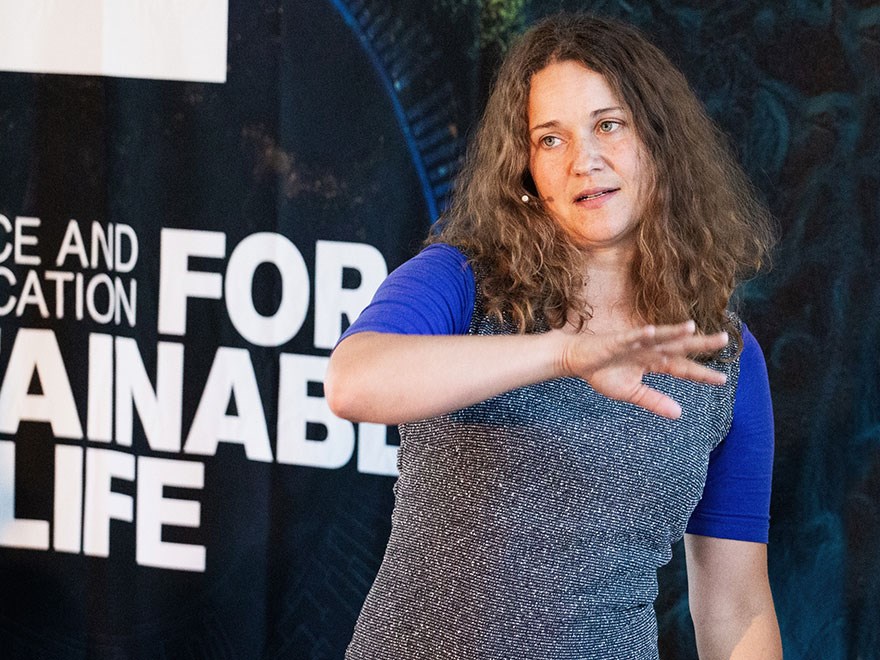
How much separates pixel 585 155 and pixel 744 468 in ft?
1.56

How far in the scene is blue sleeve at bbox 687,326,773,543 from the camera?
4.59 feet

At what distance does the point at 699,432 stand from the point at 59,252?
4.80 feet

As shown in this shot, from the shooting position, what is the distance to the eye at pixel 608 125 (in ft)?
4.40

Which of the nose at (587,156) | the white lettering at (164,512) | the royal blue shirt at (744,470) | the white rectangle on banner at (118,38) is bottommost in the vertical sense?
the white lettering at (164,512)

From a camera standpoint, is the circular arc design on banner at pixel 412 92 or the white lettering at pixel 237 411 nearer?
the circular arc design on banner at pixel 412 92

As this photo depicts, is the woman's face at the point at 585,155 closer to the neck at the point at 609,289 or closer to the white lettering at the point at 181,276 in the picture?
the neck at the point at 609,289

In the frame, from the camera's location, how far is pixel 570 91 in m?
1.34

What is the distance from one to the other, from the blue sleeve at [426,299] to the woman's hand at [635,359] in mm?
194

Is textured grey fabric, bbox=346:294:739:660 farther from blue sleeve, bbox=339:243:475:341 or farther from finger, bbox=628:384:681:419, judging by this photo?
finger, bbox=628:384:681:419

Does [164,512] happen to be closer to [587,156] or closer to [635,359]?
[587,156]

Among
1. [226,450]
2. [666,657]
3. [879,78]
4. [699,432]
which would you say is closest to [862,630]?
[666,657]

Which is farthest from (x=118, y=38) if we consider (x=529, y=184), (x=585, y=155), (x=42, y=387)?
(x=585, y=155)

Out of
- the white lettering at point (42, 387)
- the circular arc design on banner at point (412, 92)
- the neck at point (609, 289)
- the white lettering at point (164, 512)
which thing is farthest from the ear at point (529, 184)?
the white lettering at point (42, 387)

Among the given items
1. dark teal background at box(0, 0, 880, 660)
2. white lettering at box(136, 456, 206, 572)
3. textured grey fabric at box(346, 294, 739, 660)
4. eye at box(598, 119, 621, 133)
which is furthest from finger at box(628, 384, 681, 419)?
white lettering at box(136, 456, 206, 572)
